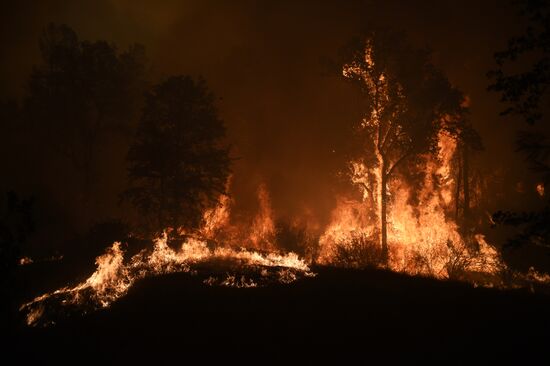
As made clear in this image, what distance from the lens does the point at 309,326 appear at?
9.09 meters

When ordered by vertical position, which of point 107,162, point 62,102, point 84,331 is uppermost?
point 62,102

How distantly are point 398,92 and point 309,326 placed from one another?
16.7 meters

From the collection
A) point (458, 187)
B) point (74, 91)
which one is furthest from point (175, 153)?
point (458, 187)

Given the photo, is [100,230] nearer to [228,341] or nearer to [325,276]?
[325,276]

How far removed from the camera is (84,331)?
373 inches

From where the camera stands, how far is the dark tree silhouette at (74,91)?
33.3 meters

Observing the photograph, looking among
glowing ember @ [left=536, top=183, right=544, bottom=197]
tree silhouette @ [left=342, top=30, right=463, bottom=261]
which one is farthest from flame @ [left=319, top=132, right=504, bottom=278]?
glowing ember @ [left=536, top=183, right=544, bottom=197]

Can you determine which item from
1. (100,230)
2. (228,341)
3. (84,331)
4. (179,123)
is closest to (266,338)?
(228,341)

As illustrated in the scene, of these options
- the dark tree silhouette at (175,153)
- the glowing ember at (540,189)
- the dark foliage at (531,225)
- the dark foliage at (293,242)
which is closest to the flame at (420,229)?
the dark foliage at (293,242)

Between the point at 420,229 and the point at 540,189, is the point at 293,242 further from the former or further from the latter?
the point at 540,189

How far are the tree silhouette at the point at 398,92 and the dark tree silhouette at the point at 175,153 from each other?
30.9ft

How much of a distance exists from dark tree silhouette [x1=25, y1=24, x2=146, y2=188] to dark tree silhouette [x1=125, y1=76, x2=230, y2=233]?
10.2 metres

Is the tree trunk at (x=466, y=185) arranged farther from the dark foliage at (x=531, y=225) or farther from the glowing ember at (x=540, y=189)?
the dark foliage at (x=531, y=225)

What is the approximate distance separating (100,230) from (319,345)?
14.9m
